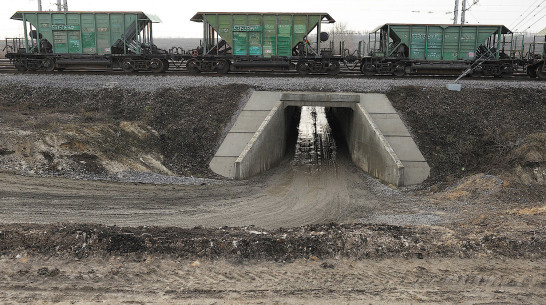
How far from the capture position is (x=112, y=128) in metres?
15.2

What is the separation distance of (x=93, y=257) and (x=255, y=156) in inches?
321

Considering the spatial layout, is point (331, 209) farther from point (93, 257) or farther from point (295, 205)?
point (93, 257)

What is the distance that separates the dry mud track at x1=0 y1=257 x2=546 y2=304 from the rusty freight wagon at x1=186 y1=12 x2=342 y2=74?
16031mm

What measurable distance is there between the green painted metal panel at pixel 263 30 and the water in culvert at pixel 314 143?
4493mm

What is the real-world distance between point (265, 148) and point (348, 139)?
524cm

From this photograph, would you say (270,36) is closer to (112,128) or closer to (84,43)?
(84,43)

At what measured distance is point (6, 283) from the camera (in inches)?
268

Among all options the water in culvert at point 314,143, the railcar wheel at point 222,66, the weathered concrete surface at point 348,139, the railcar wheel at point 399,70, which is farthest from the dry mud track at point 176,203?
the railcar wheel at point 399,70

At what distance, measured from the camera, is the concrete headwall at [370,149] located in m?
14.3

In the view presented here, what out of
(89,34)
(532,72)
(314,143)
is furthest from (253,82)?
(532,72)

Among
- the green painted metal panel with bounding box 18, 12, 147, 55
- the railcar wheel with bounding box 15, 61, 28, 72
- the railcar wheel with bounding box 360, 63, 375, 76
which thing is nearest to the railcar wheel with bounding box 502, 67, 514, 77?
the railcar wheel with bounding box 360, 63, 375, 76

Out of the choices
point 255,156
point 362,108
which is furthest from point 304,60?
point 255,156

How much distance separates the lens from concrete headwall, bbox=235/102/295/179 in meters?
14.5

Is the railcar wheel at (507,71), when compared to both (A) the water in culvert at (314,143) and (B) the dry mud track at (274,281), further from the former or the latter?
(B) the dry mud track at (274,281)
